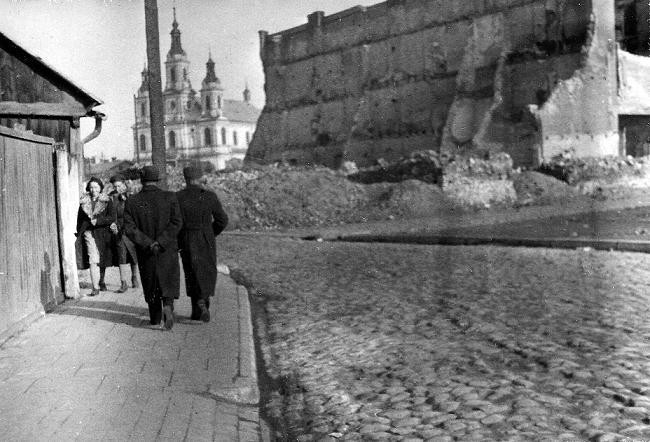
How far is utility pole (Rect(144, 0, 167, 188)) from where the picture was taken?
438 inches

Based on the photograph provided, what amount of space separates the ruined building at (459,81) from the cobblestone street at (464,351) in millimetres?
20857

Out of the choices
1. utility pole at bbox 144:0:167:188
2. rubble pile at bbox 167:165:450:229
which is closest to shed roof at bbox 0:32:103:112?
utility pole at bbox 144:0:167:188

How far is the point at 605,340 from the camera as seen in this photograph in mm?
5961

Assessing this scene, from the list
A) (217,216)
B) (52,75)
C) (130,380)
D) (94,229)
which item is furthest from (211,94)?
(130,380)

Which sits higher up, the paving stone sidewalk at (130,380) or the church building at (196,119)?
the church building at (196,119)

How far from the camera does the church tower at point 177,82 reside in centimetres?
11844

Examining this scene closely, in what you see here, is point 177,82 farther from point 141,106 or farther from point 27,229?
point 27,229

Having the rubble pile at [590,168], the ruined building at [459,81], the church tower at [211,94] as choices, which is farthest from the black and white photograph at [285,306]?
the church tower at [211,94]

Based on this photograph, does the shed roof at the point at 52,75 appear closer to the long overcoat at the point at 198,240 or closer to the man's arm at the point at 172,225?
the long overcoat at the point at 198,240

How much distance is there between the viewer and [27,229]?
792cm

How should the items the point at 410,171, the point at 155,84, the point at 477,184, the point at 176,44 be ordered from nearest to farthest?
the point at 155,84, the point at 477,184, the point at 410,171, the point at 176,44

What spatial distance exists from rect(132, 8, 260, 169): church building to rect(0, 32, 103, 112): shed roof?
106792 millimetres

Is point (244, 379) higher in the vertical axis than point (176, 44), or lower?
lower

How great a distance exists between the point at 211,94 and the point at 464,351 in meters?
117
